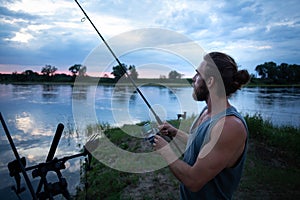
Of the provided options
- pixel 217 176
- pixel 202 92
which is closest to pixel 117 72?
pixel 202 92

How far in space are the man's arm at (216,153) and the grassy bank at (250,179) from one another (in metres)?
3.23

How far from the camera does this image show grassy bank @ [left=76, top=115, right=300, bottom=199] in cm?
453

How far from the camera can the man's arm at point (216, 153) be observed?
1339 mm

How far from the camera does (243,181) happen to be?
5039 mm

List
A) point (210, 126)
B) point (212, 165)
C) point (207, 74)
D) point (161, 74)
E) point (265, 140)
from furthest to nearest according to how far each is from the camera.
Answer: point (265, 140) → point (161, 74) → point (207, 74) → point (210, 126) → point (212, 165)

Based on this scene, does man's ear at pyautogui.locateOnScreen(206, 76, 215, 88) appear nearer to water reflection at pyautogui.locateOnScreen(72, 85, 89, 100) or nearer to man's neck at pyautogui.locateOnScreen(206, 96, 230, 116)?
man's neck at pyautogui.locateOnScreen(206, 96, 230, 116)

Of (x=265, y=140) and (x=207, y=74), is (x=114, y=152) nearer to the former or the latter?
(x=265, y=140)

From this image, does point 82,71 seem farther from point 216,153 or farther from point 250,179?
point 250,179

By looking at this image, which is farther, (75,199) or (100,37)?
(75,199)

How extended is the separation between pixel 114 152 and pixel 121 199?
8.76ft

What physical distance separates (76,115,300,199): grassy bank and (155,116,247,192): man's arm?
323cm

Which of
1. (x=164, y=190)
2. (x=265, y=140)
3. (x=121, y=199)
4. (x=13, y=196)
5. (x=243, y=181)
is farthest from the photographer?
(x=265, y=140)

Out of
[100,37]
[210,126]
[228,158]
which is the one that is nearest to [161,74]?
[100,37]

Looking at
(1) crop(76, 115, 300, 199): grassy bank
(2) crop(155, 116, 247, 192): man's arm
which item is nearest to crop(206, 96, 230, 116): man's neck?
(2) crop(155, 116, 247, 192): man's arm
